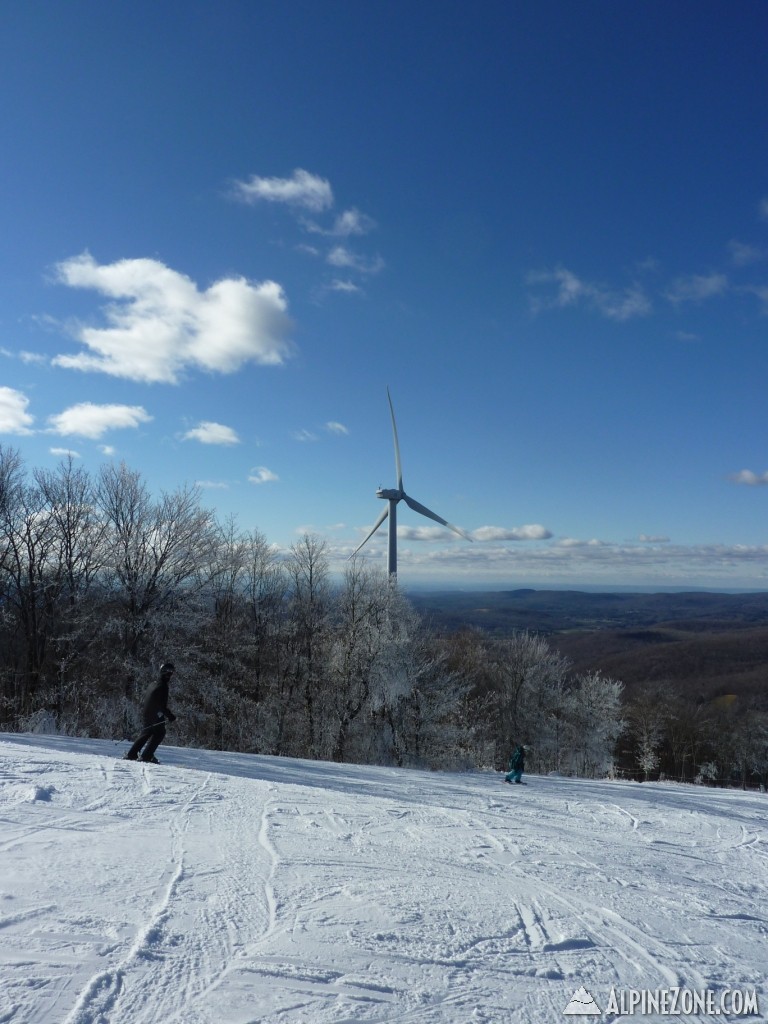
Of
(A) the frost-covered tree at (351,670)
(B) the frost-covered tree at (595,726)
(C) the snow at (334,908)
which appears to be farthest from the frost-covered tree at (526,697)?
(C) the snow at (334,908)

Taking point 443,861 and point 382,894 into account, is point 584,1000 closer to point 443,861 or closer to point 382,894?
point 382,894

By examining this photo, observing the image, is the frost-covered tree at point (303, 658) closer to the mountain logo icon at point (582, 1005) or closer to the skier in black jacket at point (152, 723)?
the skier in black jacket at point (152, 723)

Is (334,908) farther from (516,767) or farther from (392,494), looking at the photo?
(392,494)

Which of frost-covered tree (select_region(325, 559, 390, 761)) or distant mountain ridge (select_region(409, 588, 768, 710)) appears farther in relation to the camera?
distant mountain ridge (select_region(409, 588, 768, 710))
